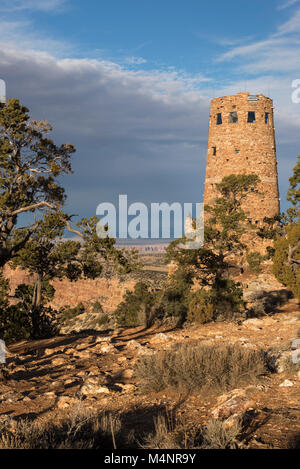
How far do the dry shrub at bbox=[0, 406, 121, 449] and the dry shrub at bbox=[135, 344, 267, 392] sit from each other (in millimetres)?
2023

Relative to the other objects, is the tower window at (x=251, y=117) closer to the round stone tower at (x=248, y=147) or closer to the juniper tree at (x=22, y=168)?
the round stone tower at (x=248, y=147)

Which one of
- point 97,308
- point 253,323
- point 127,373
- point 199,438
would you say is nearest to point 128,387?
point 127,373

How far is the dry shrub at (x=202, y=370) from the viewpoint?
7.50m

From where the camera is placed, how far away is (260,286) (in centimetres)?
3000

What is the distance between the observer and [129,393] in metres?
7.75

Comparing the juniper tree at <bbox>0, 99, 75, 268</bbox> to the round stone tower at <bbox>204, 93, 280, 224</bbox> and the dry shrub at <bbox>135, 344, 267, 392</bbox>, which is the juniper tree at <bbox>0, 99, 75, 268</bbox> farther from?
the round stone tower at <bbox>204, 93, 280, 224</bbox>

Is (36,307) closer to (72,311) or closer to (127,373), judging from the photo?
(127,373)

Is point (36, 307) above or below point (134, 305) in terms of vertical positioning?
above

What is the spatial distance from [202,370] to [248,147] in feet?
99.1

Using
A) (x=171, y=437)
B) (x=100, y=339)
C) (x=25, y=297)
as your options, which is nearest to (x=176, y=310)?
(x=100, y=339)

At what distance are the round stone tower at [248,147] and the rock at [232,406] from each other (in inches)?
1163

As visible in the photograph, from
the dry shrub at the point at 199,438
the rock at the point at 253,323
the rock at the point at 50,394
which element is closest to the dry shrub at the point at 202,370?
the rock at the point at 50,394

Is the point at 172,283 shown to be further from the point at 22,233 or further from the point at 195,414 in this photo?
the point at 195,414

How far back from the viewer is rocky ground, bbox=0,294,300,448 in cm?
594
